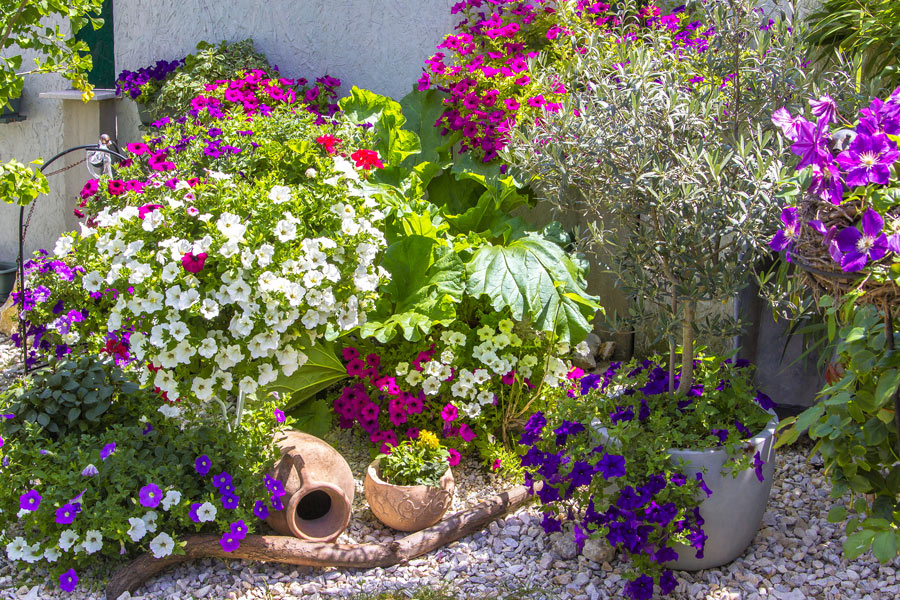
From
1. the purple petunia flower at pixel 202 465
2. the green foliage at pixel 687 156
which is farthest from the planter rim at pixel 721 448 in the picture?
the purple petunia flower at pixel 202 465

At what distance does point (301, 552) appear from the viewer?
269cm

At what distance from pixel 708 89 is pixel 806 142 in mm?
1004

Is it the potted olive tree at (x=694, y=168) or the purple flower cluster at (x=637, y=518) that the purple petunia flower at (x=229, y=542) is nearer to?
the purple flower cluster at (x=637, y=518)

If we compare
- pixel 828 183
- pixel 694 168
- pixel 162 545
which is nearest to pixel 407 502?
pixel 162 545

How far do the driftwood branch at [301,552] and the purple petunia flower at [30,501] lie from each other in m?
0.33

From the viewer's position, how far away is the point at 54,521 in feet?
8.54

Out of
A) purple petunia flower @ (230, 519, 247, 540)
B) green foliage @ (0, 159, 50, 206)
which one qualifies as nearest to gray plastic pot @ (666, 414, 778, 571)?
purple petunia flower @ (230, 519, 247, 540)

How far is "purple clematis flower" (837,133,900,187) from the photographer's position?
1.60 m

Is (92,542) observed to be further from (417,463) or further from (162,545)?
(417,463)

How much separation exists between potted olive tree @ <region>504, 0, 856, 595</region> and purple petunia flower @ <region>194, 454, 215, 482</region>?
1254 mm

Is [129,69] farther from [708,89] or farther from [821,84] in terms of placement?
[821,84]

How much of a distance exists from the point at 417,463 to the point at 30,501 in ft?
4.11

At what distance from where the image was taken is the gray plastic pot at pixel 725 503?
99.1 inches

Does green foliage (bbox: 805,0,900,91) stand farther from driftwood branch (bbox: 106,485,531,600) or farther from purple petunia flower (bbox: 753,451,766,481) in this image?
driftwood branch (bbox: 106,485,531,600)
